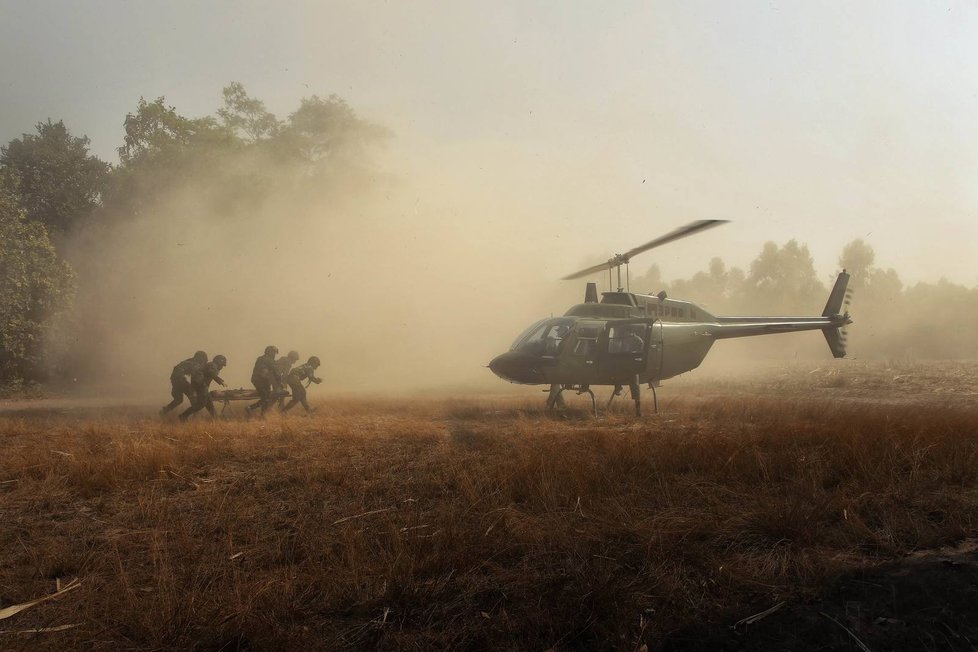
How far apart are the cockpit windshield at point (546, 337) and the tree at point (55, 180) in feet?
75.4

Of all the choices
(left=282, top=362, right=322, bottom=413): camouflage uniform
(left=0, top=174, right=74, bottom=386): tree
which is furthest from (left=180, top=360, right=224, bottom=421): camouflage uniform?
(left=0, top=174, right=74, bottom=386): tree

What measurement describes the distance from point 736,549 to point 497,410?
29.7 feet

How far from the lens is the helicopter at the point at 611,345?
1213cm

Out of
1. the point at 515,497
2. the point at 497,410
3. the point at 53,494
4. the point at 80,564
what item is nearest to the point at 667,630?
the point at 515,497

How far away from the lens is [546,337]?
481 inches

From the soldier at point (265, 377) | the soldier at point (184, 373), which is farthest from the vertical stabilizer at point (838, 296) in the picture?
the soldier at point (184, 373)

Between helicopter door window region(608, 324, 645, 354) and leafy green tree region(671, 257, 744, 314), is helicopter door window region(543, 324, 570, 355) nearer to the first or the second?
helicopter door window region(608, 324, 645, 354)

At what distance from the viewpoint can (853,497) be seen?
549cm

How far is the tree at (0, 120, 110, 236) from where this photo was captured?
84.4 ft

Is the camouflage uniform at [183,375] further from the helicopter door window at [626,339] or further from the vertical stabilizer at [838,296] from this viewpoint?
the vertical stabilizer at [838,296]

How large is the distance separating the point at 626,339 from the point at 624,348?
197 millimetres

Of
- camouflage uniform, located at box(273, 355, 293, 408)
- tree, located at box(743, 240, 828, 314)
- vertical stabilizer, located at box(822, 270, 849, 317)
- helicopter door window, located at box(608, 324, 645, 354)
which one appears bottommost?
camouflage uniform, located at box(273, 355, 293, 408)

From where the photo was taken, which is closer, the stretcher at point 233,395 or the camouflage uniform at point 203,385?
the camouflage uniform at point 203,385

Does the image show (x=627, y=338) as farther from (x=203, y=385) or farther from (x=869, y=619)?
(x=869, y=619)
